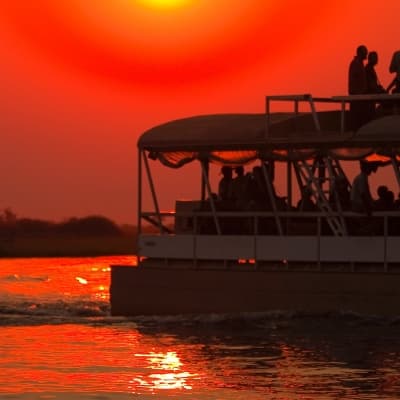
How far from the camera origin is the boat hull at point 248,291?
32781mm

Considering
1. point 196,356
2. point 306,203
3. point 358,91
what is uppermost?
point 358,91

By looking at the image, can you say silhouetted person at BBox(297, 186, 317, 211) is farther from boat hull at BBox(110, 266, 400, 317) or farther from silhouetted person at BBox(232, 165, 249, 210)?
boat hull at BBox(110, 266, 400, 317)

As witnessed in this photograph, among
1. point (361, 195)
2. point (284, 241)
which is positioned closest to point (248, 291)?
point (284, 241)

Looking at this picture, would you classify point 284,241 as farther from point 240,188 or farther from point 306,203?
point 240,188

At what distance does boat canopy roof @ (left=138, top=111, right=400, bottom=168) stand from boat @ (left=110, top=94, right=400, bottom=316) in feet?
0.08

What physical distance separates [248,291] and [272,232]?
4.44ft

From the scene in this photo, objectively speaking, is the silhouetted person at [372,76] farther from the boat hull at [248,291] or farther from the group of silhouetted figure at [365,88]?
the boat hull at [248,291]

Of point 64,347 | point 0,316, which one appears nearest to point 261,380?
point 64,347

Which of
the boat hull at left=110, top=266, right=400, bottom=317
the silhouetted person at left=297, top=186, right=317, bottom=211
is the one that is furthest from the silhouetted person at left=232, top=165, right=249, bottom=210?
the boat hull at left=110, top=266, right=400, bottom=317

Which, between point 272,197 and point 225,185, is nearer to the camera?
point 272,197

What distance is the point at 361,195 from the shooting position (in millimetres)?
33188

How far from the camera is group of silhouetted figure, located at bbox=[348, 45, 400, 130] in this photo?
34.9m

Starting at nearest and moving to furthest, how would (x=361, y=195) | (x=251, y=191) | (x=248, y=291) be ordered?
(x=361, y=195) → (x=248, y=291) → (x=251, y=191)

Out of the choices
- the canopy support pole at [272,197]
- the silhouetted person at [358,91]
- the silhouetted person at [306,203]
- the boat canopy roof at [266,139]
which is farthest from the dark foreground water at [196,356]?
the silhouetted person at [358,91]
